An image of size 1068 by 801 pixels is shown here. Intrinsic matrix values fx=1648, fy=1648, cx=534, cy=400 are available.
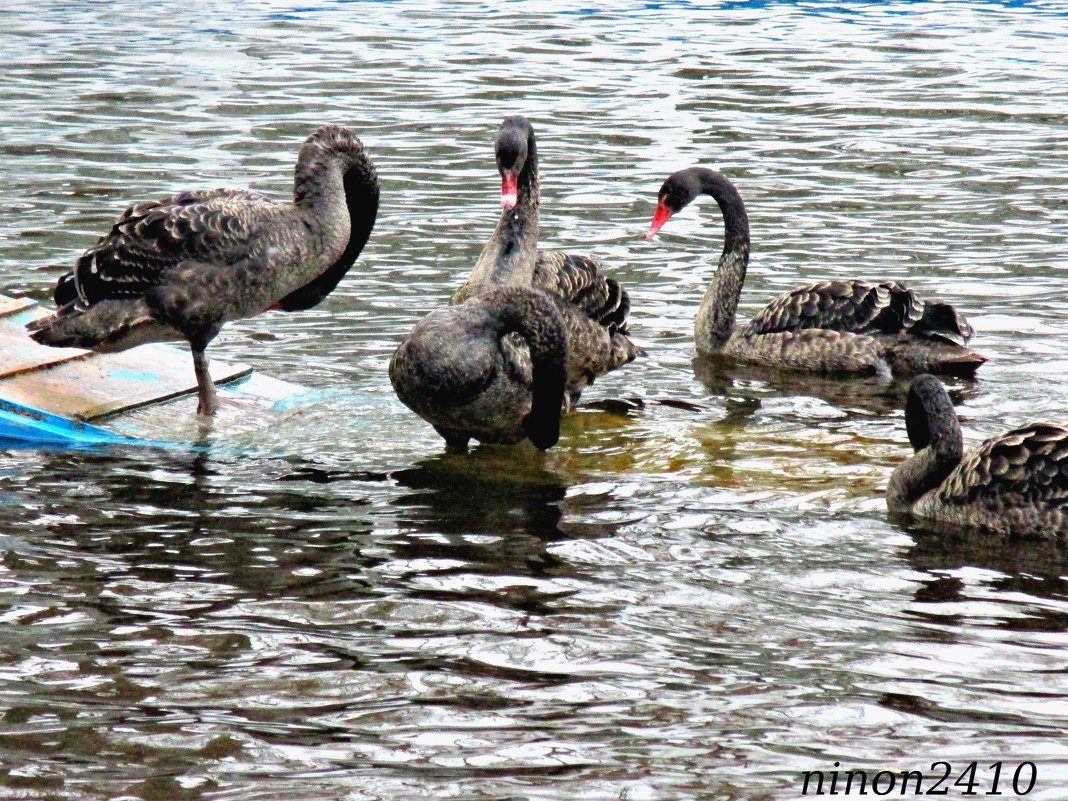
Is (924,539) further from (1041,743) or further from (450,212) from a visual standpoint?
(450,212)

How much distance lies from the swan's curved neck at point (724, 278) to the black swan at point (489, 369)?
258 centimetres

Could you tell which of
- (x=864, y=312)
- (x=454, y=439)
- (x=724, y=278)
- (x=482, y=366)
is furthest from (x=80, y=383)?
(x=864, y=312)

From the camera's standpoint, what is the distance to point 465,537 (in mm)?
6488

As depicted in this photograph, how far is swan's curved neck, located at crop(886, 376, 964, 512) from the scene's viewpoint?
688 centimetres

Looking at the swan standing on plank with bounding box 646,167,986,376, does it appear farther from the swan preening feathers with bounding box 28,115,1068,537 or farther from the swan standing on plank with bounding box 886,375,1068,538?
the swan standing on plank with bounding box 886,375,1068,538

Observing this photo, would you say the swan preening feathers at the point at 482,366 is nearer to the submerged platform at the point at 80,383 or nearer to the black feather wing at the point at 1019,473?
the submerged platform at the point at 80,383

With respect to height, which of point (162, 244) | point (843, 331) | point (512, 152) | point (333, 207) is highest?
point (512, 152)

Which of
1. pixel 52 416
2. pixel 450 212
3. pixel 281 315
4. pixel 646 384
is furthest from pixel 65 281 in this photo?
pixel 450 212

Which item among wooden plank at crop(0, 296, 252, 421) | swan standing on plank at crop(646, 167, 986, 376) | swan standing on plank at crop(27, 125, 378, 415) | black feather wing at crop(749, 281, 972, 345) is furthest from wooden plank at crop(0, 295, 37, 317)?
black feather wing at crop(749, 281, 972, 345)

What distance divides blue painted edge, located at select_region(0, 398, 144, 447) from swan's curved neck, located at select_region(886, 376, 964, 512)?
3.55 metres

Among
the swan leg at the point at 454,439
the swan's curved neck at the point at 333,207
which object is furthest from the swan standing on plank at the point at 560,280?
the swan leg at the point at 454,439

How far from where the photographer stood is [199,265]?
26.2ft

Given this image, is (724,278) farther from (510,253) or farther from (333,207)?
(333,207)

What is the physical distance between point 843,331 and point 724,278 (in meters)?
0.92
